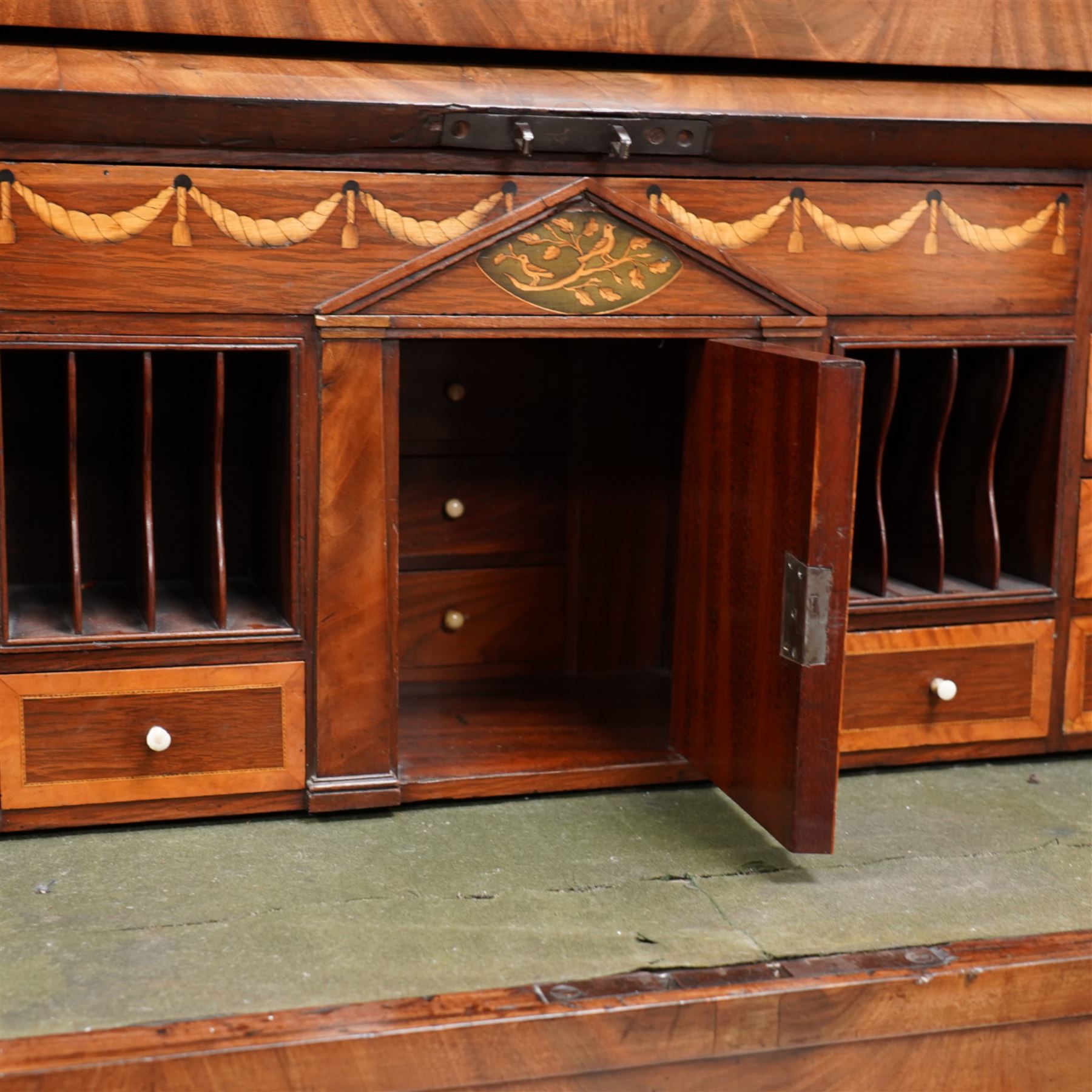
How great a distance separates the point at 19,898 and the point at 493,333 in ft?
3.11

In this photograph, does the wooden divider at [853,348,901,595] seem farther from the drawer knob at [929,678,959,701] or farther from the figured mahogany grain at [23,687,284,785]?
the figured mahogany grain at [23,687,284,785]

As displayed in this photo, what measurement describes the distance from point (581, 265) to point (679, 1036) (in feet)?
3.33

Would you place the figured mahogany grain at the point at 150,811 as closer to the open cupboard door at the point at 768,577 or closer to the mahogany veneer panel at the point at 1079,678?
the open cupboard door at the point at 768,577

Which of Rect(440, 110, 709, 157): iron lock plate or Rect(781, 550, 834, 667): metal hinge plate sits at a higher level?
Rect(440, 110, 709, 157): iron lock plate

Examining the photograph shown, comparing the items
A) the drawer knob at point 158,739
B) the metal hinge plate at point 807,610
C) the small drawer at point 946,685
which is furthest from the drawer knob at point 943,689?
the drawer knob at point 158,739

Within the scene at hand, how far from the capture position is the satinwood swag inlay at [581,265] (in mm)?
2020

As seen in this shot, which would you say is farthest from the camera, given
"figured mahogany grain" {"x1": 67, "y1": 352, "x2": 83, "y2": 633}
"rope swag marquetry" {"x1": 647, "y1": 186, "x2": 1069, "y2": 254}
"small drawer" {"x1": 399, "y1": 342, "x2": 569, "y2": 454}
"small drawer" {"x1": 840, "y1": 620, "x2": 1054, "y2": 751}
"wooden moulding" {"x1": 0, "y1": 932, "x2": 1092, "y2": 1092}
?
"small drawer" {"x1": 399, "y1": 342, "x2": 569, "y2": 454}

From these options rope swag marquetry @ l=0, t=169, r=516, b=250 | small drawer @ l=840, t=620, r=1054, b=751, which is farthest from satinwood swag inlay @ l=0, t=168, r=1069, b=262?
small drawer @ l=840, t=620, r=1054, b=751

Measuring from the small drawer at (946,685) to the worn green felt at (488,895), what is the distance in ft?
0.36

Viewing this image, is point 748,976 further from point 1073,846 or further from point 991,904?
point 1073,846

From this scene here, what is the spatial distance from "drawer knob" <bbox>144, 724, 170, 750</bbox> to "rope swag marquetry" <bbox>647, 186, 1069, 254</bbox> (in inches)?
38.6

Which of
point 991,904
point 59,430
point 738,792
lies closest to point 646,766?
point 738,792

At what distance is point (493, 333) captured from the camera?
203 centimetres

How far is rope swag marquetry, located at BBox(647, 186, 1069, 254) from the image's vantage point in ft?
6.81
